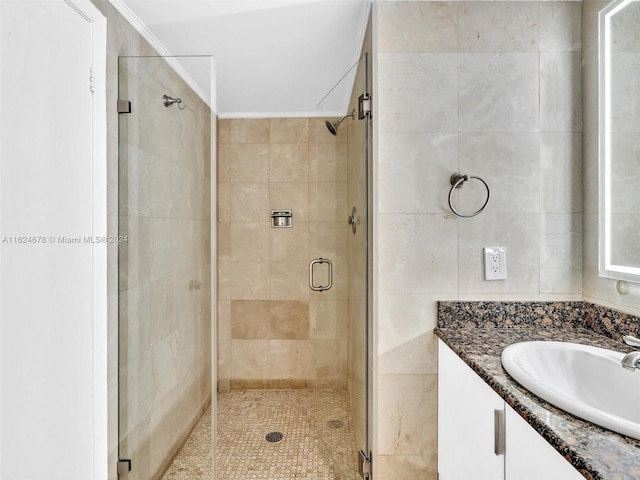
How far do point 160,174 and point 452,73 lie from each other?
1.39m

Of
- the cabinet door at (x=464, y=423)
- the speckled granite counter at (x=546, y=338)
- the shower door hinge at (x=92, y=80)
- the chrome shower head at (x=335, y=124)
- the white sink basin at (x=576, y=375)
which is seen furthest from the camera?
the chrome shower head at (x=335, y=124)

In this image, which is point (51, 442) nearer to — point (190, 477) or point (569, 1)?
point (190, 477)

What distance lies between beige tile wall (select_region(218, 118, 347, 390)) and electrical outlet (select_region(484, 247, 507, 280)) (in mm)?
1654

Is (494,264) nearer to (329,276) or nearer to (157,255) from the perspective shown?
(329,276)

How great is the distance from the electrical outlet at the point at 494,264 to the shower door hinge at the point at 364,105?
80 centimetres

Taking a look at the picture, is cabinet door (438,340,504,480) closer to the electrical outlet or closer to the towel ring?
the electrical outlet

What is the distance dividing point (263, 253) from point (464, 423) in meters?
2.11

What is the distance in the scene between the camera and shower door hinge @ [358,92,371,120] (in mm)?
1563

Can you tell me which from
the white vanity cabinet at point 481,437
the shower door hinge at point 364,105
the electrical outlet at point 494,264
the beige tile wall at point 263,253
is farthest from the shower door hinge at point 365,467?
the shower door hinge at point 364,105

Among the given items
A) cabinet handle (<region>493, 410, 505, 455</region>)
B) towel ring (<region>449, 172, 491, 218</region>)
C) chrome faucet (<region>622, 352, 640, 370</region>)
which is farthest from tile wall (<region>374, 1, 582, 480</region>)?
chrome faucet (<region>622, 352, 640, 370</region>)

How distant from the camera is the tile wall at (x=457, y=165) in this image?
151cm

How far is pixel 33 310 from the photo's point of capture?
3.97 feet

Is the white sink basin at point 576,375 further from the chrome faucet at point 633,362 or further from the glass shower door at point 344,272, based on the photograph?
the glass shower door at point 344,272

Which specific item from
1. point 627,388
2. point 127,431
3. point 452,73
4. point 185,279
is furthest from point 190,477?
point 452,73
